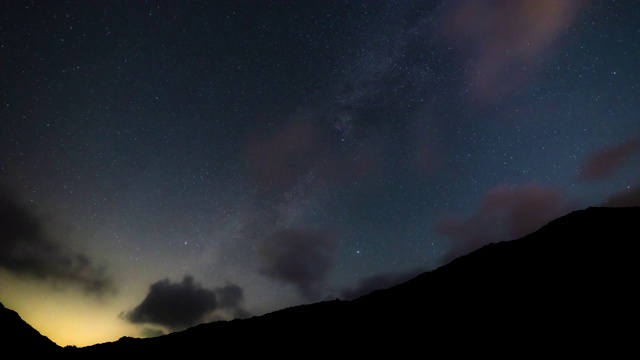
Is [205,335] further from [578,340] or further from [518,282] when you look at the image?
[578,340]

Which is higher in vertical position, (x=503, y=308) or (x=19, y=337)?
(x=19, y=337)

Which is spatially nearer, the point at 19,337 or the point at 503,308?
the point at 503,308

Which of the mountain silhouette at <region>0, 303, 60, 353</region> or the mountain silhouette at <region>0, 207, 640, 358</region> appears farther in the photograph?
the mountain silhouette at <region>0, 303, 60, 353</region>

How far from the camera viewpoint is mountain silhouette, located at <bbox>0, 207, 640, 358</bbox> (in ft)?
46.5

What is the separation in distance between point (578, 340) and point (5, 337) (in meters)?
58.6

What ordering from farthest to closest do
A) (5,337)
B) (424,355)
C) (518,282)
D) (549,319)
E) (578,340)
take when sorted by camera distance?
(5,337) → (518,282) → (424,355) → (549,319) → (578,340)

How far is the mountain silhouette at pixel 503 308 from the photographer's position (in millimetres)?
14172

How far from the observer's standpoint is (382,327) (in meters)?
22.0

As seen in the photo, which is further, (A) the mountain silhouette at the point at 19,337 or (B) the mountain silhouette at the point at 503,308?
(A) the mountain silhouette at the point at 19,337

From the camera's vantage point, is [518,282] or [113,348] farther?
[113,348]

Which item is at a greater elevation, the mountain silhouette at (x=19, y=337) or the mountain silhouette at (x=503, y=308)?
the mountain silhouette at (x=19, y=337)

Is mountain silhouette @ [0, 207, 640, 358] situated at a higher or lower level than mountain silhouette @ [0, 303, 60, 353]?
lower

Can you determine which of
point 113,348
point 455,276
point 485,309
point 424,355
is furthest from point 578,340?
point 113,348

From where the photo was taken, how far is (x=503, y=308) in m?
17.6
